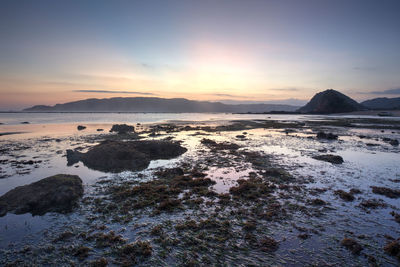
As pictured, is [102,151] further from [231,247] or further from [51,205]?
[231,247]

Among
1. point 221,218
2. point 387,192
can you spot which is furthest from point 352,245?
point 387,192

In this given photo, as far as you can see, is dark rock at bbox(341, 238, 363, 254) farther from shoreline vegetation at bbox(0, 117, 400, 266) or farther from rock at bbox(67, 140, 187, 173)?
rock at bbox(67, 140, 187, 173)

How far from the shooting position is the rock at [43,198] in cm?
1140

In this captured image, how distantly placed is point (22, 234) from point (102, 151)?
45.3 feet

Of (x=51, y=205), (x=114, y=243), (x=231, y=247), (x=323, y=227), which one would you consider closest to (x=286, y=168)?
(x=323, y=227)

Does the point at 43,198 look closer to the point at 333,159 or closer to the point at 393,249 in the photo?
the point at 393,249

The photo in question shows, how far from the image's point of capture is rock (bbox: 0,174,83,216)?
1140cm

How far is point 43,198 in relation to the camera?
474 inches

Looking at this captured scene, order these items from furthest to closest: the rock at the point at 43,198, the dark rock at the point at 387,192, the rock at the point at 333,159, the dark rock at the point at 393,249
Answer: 1. the rock at the point at 333,159
2. the dark rock at the point at 387,192
3. the rock at the point at 43,198
4. the dark rock at the point at 393,249

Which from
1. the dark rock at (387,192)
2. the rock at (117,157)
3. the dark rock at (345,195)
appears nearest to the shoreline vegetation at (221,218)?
the dark rock at (387,192)

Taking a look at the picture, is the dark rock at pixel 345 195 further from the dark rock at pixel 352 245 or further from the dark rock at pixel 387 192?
the dark rock at pixel 352 245


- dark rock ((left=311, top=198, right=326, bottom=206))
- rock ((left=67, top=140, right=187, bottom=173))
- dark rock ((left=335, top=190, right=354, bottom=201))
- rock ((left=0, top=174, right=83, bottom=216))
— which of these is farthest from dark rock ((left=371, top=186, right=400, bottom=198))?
rock ((left=0, top=174, right=83, bottom=216))

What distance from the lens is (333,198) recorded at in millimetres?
12672

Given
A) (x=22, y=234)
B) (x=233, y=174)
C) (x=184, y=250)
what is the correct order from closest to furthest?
(x=184, y=250) < (x=22, y=234) < (x=233, y=174)
